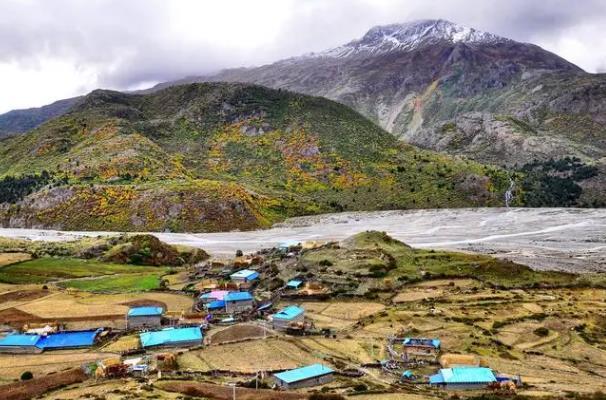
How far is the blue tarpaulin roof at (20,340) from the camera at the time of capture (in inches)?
1790

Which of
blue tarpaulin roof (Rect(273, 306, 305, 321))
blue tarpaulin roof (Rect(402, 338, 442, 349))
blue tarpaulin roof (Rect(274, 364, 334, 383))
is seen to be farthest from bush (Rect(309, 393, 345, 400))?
blue tarpaulin roof (Rect(273, 306, 305, 321))

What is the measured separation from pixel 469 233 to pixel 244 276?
58707mm

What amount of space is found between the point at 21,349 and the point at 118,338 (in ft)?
23.7

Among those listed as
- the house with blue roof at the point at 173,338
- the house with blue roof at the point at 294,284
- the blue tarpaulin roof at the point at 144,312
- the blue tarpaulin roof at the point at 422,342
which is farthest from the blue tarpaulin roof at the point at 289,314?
the house with blue roof at the point at 294,284

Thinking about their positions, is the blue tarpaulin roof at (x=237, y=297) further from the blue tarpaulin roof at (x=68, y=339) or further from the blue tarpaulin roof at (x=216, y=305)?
the blue tarpaulin roof at (x=68, y=339)

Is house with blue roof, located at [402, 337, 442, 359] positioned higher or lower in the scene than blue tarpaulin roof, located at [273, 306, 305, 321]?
lower

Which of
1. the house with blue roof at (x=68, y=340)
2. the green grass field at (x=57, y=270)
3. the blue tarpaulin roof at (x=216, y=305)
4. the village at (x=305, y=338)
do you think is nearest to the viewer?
the village at (x=305, y=338)

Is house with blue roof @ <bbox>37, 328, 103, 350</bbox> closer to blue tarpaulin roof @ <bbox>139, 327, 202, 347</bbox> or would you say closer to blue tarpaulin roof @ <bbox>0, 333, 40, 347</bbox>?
blue tarpaulin roof @ <bbox>0, 333, 40, 347</bbox>

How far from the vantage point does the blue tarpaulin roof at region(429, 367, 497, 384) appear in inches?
1448

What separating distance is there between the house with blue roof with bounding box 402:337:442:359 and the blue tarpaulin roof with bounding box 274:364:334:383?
27.6 feet

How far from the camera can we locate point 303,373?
3744 cm

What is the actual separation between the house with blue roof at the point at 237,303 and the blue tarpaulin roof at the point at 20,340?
57.3ft

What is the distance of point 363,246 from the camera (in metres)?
84.3

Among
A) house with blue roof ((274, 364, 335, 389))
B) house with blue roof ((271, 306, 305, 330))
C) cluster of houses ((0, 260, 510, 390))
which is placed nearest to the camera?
house with blue roof ((274, 364, 335, 389))
